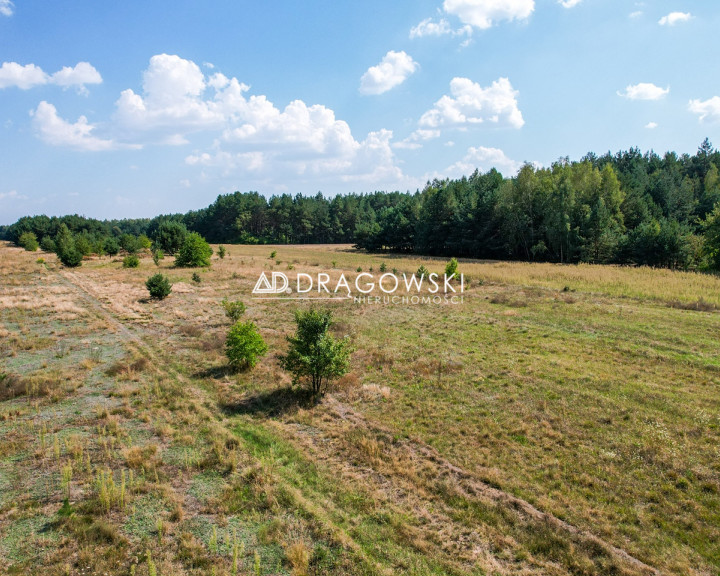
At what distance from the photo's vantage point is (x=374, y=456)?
370 inches

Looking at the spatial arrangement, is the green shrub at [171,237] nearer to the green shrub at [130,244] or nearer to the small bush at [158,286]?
the green shrub at [130,244]

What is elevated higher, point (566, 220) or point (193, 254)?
point (566, 220)

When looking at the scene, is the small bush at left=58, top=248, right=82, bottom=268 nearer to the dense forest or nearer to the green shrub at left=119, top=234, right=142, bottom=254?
the dense forest

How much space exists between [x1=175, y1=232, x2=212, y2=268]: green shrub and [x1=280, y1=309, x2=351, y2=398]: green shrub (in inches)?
1583

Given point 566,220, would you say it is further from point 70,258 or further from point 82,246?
point 82,246

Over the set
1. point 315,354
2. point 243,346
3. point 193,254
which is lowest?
point 243,346

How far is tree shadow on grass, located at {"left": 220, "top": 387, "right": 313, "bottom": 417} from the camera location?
11.9 m

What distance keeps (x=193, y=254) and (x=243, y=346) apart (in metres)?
38.1

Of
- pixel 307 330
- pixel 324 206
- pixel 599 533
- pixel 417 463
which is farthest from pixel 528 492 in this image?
pixel 324 206

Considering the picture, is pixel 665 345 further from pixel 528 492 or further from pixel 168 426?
pixel 168 426

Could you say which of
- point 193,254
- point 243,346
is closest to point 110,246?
point 193,254

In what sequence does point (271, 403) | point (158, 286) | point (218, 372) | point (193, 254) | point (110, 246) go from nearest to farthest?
point (271, 403) → point (218, 372) → point (158, 286) → point (193, 254) → point (110, 246)

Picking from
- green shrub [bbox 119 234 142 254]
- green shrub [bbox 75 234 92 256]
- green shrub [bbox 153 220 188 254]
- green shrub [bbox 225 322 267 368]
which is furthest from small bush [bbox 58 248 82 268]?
green shrub [bbox 225 322 267 368]

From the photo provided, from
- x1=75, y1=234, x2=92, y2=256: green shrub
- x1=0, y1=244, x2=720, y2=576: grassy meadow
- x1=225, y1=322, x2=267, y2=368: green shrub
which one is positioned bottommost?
x1=0, y1=244, x2=720, y2=576: grassy meadow
